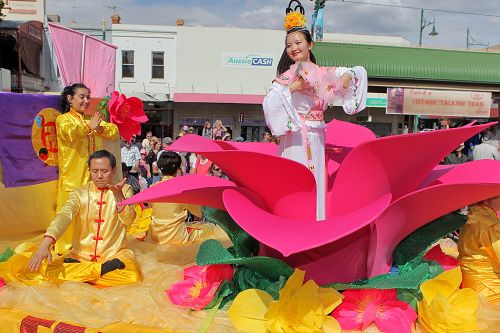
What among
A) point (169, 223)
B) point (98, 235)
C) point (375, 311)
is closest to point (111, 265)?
point (98, 235)

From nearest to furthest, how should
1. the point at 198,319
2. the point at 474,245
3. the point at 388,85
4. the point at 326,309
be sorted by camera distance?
the point at 326,309 < the point at 198,319 < the point at 474,245 < the point at 388,85

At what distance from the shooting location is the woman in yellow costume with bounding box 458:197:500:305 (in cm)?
240

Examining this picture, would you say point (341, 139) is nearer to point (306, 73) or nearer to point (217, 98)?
point (306, 73)

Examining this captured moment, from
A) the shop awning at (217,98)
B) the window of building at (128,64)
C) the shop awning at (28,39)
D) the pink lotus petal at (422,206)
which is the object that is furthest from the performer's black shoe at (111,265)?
the window of building at (128,64)

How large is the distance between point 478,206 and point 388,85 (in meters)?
15.2

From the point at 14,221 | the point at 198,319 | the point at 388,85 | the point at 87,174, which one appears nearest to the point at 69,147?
the point at 87,174

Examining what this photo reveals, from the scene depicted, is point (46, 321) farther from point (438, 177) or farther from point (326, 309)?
point (438, 177)

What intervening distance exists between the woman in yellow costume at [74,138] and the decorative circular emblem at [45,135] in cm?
8

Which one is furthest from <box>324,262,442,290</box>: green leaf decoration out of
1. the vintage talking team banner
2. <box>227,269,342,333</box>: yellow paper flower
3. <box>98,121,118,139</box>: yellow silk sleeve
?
the vintage talking team banner

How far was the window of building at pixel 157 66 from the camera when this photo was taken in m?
16.5

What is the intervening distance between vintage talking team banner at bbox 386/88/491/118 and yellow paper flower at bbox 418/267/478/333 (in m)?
13.7

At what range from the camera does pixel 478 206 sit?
8.15ft

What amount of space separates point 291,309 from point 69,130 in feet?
7.72

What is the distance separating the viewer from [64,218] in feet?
8.53
